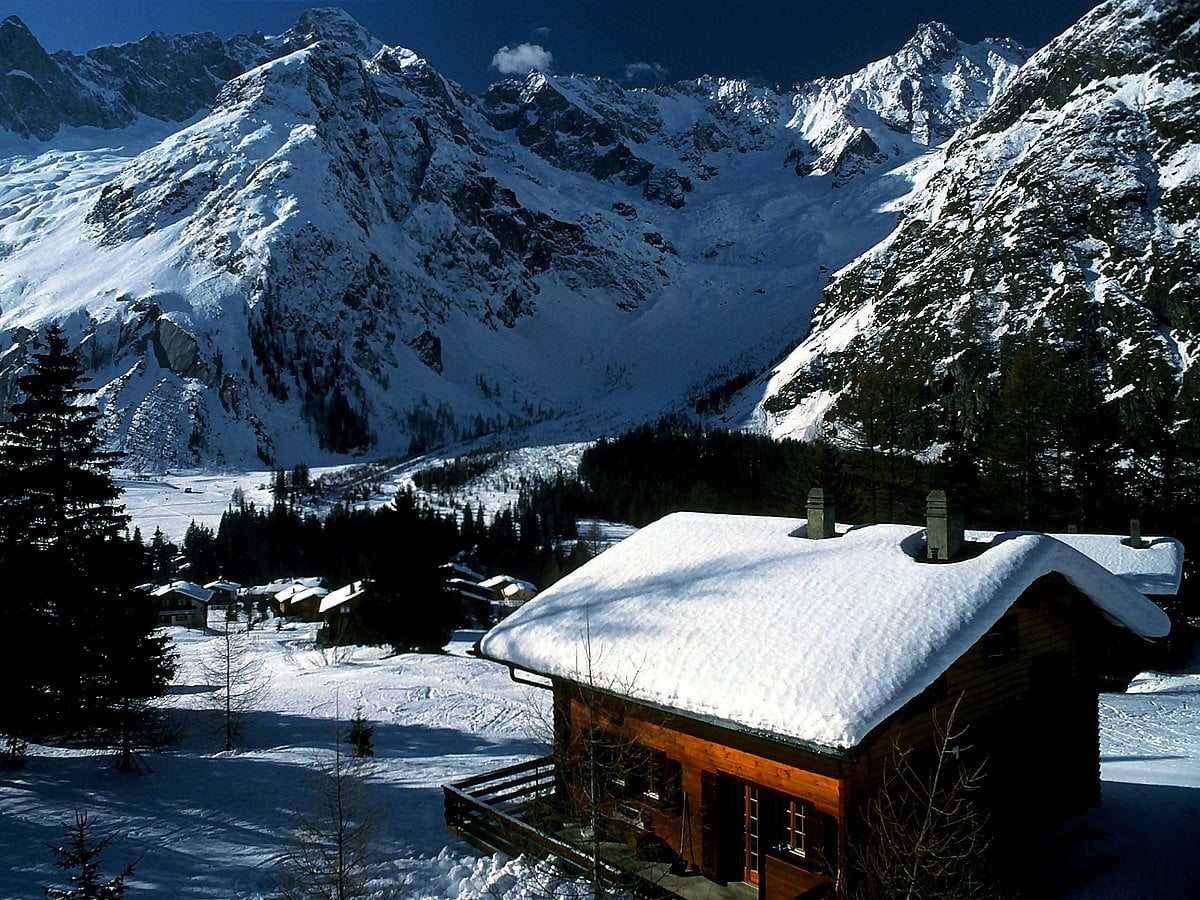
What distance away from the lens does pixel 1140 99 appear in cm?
14975

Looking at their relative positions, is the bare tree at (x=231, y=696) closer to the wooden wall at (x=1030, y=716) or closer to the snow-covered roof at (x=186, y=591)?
the wooden wall at (x=1030, y=716)

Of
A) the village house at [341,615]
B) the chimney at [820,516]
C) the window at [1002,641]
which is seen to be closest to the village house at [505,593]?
the village house at [341,615]

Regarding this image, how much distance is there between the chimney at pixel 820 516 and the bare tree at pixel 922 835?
4.42m

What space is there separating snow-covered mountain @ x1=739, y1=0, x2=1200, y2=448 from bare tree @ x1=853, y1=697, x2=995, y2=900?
347 feet

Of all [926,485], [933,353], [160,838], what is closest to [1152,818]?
[160,838]

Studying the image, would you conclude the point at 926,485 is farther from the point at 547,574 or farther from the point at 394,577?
the point at 547,574

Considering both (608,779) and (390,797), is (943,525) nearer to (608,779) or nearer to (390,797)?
(608,779)

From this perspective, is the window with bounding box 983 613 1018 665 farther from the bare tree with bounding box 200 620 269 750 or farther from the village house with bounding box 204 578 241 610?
the village house with bounding box 204 578 241 610

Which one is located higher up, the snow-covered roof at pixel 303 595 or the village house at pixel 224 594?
the snow-covered roof at pixel 303 595

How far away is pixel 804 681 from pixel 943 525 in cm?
393

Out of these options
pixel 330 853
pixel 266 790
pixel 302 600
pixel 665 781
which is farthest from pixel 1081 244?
pixel 330 853

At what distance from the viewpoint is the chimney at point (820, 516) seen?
15.5m

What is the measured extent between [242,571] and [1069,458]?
12951 cm

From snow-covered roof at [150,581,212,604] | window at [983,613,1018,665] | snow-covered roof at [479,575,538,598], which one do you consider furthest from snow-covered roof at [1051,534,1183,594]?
snow-covered roof at [150,581,212,604]
